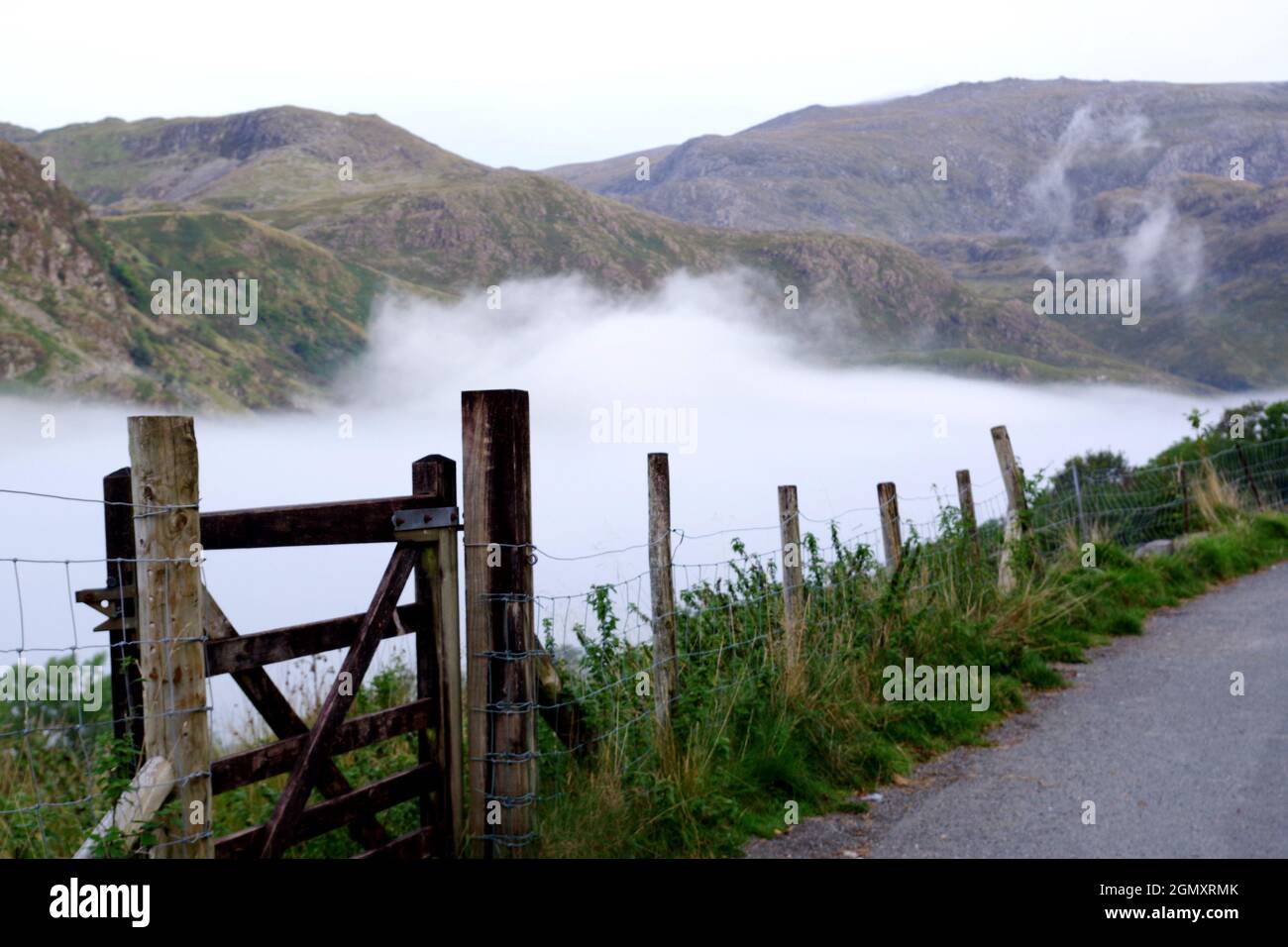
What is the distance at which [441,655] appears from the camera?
5.39 m

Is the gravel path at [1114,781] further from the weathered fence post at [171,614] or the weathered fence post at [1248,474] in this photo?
the weathered fence post at [1248,474]

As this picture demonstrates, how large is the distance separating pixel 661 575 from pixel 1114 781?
2925 mm

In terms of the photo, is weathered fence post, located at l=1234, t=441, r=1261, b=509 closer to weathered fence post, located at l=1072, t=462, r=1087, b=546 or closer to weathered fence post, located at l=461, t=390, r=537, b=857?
weathered fence post, located at l=1072, t=462, r=1087, b=546

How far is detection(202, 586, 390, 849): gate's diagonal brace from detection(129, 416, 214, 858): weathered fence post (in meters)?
0.18

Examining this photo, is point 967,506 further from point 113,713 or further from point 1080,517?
point 113,713

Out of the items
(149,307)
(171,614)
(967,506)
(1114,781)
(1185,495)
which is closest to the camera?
(171,614)

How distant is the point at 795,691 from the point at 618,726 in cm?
150

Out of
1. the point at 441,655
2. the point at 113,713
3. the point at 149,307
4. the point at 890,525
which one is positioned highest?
the point at 149,307

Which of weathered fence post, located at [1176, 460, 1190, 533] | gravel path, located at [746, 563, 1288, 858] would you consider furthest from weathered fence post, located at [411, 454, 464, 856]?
weathered fence post, located at [1176, 460, 1190, 533]

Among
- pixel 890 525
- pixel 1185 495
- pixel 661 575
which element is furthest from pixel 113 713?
pixel 1185 495

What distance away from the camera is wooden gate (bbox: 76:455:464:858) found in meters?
4.58

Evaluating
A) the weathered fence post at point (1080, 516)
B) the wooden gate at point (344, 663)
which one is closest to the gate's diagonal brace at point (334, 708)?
the wooden gate at point (344, 663)
